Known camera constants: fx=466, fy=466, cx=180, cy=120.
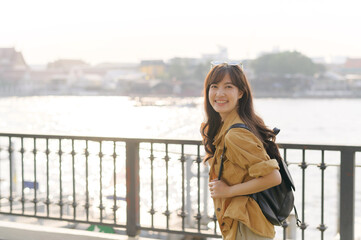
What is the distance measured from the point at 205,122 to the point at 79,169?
180ft

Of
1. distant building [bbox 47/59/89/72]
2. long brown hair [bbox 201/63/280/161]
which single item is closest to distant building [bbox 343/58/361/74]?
distant building [bbox 47/59/89/72]

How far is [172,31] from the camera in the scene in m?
140

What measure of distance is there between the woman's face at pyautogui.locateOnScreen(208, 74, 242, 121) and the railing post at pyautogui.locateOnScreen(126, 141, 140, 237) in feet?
6.12

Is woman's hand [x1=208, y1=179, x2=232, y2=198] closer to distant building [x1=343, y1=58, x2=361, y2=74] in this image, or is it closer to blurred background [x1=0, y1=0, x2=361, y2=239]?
blurred background [x1=0, y1=0, x2=361, y2=239]

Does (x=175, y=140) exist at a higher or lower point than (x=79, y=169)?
higher

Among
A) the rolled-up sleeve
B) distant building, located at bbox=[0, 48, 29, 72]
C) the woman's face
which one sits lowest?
the rolled-up sleeve

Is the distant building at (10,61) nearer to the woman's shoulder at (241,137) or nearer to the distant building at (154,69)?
the distant building at (154,69)

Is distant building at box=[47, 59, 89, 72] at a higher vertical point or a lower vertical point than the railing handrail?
higher

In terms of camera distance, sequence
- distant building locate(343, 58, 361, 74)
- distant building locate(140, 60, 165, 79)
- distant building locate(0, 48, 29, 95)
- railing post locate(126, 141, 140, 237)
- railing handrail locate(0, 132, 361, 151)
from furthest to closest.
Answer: distant building locate(0, 48, 29, 95) < distant building locate(140, 60, 165, 79) < distant building locate(343, 58, 361, 74) < railing post locate(126, 141, 140, 237) < railing handrail locate(0, 132, 361, 151)

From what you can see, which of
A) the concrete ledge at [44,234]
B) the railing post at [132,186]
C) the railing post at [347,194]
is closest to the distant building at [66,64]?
the concrete ledge at [44,234]

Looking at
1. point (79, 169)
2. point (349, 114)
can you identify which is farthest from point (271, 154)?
point (349, 114)

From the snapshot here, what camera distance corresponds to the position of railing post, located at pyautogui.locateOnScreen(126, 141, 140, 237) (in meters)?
3.65

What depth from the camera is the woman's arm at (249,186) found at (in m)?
1.74

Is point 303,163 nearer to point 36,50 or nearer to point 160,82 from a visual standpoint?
point 160,82
